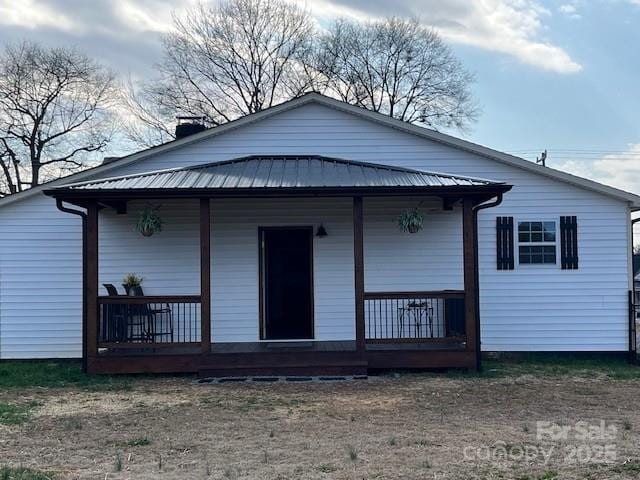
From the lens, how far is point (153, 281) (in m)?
10.1

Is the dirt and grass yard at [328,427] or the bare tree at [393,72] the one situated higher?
the bare tree at [393,72]

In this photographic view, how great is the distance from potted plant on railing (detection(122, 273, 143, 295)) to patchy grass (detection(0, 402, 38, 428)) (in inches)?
118

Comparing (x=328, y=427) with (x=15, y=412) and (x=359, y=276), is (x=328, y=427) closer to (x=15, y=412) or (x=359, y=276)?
(x=359, y=276)

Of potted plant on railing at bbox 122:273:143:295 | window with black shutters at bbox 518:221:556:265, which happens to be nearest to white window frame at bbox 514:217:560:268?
window with black shutters at bbox 518:221:556:265

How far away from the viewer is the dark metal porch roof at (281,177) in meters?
8.42

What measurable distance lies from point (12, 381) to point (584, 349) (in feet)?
29.0

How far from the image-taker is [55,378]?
8.57 metres

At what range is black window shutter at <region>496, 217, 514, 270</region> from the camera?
1013cm

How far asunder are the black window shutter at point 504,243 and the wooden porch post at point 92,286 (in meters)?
6.38

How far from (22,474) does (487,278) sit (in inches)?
302

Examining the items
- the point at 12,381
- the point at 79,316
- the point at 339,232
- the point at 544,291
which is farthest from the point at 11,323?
the point at 544,291

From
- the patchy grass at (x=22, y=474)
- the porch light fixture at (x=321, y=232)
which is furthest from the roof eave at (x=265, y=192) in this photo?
the patchy grass at (x=22, y=474)

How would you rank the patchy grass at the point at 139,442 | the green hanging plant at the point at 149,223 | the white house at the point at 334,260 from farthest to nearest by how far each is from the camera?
the white house at the point at 334,260, the green hanging plant at the point at 149,223, the patchy grass at the point at 139,442

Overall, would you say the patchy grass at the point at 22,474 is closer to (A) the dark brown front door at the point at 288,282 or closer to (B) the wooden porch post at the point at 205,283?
(B) the wooden porch post at the point at 205,283
